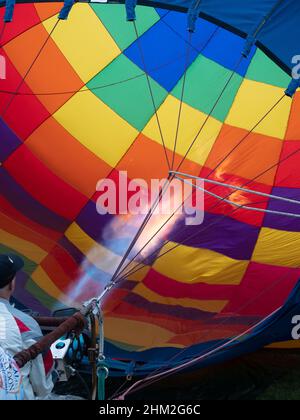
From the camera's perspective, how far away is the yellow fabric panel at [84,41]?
3600 millimetres

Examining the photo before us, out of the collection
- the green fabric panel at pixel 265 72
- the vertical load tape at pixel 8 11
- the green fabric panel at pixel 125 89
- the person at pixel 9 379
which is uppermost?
the green fabric panel at pixel 265 72

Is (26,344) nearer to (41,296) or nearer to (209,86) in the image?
(41,296)

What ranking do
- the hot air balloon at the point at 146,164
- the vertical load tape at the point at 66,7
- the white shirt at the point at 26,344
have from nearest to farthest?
the white shirt at the point at 26,344 → the vertical load tape at the point at 66,7 → the hot air balloon at the point at 146,164

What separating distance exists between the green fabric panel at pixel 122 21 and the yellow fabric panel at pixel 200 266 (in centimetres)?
144

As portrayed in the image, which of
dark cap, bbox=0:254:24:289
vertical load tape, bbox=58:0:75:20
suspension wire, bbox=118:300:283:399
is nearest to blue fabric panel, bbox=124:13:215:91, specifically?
vertical load tape, bbox=58:0:75:20

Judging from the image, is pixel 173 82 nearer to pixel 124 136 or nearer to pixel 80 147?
pixel 124 136

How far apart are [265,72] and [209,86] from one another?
39cm

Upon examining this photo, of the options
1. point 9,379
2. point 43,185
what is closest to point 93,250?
point 43,185

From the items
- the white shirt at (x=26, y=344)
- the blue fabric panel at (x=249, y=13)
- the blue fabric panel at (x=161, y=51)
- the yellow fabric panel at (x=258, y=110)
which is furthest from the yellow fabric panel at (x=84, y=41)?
the white shirt at (x=26, y=344)

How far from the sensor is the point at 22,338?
65.3 inches

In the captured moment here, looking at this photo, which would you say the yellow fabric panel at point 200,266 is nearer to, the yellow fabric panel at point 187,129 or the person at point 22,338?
the yellow fabric panel at point 187,129

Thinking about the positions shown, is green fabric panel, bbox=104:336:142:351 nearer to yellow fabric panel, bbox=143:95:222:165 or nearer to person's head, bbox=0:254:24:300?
yellow fabric panel, bbox=143:95:222:165

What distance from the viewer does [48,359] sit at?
69.6 inches

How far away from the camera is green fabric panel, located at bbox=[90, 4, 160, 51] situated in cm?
361
